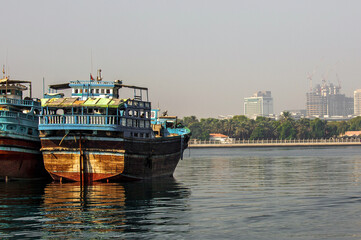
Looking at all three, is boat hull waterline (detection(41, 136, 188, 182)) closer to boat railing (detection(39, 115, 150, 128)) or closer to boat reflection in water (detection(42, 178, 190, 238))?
boat reflection in water (detection(42, 178, 190, 238))

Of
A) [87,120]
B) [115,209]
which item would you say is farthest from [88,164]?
[115,209]

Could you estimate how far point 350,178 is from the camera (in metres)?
58.2

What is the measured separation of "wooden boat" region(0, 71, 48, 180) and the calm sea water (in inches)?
110

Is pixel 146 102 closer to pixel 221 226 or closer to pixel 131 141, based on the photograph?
pixel 131 141

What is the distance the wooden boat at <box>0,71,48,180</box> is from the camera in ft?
175

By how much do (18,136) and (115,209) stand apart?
69.4ft

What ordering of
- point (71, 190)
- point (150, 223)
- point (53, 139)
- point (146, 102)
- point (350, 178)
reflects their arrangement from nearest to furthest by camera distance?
1. point (150, 223)
2. point (71, 190)
3. point (53, 139)
4. point (146, 102)
5. point (350, 178)

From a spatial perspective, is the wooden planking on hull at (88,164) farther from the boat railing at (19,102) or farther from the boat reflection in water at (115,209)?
the boat railing at (19,102)

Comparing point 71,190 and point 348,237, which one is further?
point 71,190

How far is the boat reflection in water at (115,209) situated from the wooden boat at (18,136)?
550 centimetres

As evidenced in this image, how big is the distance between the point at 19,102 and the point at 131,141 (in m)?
13.6

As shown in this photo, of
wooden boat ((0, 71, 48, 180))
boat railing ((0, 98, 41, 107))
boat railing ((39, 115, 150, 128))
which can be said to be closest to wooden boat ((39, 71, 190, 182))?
boat railing ((39, 115, 150, 128))

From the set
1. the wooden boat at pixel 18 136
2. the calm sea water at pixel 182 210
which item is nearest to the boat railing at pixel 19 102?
the wooden boat at pixel 18 136

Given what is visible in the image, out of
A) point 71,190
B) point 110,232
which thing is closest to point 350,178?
point 71,190
